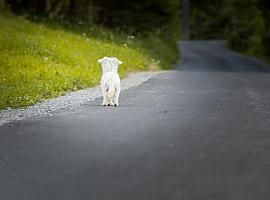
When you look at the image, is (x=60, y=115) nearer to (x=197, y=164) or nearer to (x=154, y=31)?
(x=197, y=164)

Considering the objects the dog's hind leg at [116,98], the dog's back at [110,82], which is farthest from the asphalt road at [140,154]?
the dog's back at [110,82]

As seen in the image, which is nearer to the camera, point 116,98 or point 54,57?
point 116,98

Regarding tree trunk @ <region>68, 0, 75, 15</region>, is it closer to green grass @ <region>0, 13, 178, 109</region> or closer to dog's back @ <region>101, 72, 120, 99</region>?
green grass @ <region>0, 13, 178, 109</region>

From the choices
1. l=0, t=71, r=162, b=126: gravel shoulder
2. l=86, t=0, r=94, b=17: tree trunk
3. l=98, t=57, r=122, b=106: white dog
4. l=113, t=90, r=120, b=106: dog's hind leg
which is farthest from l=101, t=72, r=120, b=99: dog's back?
l=86, t=0, r=94, b=17: tree trunk

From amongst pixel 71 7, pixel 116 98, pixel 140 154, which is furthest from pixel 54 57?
pixel 71 7

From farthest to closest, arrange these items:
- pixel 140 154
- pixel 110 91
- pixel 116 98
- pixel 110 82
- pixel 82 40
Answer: pixel 82 40 → pixel 116 98 → pixel 110 91 → pixel 110 82 → pixel 140 154

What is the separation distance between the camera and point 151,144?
934 cm

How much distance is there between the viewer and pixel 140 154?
339 inches

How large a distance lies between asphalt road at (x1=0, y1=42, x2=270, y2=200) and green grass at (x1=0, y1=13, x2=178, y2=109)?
3.15m

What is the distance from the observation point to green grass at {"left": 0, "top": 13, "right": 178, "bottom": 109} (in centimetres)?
1709

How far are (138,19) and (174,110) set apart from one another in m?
33.1

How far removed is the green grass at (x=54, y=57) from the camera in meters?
17.1

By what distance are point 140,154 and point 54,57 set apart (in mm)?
15421

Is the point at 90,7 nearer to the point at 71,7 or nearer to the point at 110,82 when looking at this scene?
the point at 71,7
